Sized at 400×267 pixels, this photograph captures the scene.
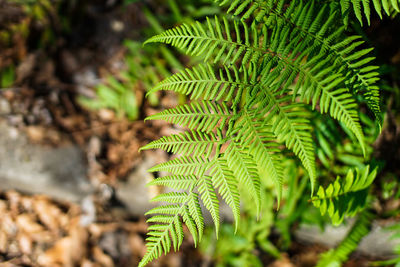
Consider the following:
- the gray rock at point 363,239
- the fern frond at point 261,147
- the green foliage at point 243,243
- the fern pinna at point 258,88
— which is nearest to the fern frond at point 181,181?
the fern pinna at point 258,88

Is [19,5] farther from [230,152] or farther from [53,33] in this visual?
[230,152]

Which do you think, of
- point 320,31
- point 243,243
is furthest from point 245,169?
point 243,243

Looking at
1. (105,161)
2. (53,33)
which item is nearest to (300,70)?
(105,161)

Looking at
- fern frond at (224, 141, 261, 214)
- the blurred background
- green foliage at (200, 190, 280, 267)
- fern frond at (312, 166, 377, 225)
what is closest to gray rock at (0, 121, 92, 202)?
the blurred background

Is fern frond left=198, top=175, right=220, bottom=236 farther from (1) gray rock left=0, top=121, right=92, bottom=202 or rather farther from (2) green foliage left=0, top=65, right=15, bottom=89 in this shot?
(2) green foliage left=0, top=65, right=15, bottom=89

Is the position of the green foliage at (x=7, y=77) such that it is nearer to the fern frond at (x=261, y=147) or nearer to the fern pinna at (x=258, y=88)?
the fern pinna at (x=258, y=88)
